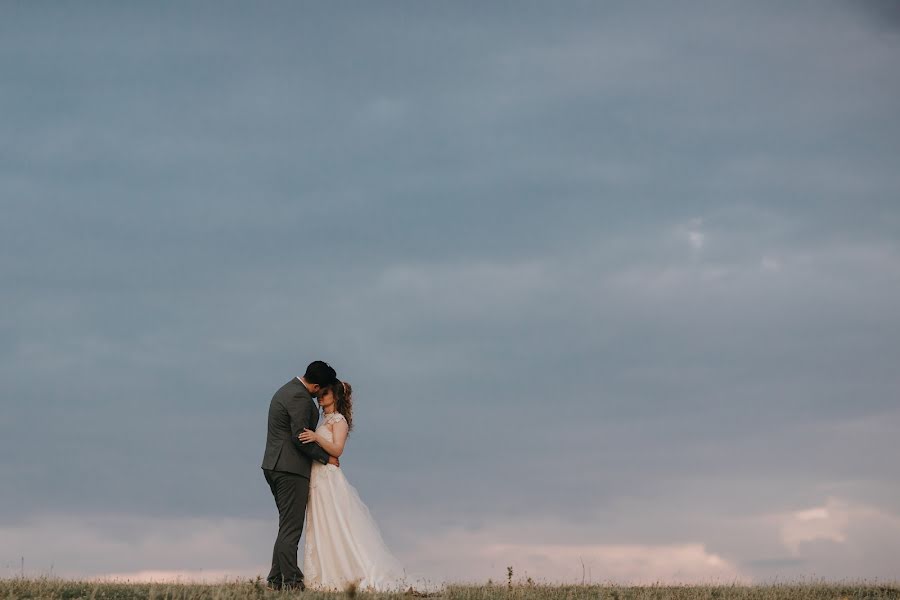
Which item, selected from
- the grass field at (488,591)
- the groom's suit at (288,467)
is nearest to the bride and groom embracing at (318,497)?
the groom's suit at (288,467)

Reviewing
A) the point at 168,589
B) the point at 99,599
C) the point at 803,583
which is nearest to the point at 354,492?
the point at 168,589

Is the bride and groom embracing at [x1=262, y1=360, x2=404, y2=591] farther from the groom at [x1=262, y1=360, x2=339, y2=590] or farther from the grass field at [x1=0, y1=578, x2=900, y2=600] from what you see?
the grass field at [x1=0, y1=578, x2=900, y2=600]

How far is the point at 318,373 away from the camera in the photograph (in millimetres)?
17031

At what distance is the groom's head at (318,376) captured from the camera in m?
17.0

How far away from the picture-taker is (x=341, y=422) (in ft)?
57.0

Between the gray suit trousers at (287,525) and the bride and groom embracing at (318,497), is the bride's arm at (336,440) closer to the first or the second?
the bride and groom embracing at (318,497)

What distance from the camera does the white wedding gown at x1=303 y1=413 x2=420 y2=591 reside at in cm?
1738

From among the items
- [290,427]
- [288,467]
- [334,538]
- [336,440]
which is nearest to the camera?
[288,467]

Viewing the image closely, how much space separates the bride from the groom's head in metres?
0.23

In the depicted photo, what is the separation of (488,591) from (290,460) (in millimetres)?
3919

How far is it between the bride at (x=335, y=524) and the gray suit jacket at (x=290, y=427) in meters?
0.41

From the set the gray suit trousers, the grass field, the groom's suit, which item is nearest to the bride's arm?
the groom's suit

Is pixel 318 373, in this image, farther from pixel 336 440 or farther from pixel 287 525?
pixel 287 525

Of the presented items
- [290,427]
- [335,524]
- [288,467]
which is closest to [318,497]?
[335,524]
